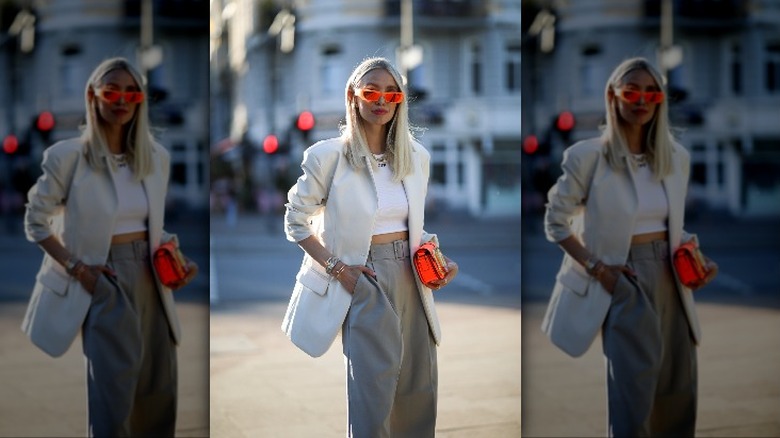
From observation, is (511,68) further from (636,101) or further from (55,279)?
(55,279)

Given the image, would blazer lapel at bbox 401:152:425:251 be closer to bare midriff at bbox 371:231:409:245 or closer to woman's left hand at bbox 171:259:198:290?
bare midriff at bbox 371:231:409:245

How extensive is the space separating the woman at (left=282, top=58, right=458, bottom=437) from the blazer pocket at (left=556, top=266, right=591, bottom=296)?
1.28 ft

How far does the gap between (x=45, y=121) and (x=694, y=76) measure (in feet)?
6.32

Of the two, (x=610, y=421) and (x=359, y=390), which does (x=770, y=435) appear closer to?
(x=610, y=421)

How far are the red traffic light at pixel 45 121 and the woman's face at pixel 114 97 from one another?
0.13 metres

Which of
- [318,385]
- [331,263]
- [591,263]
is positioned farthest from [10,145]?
[318,385]

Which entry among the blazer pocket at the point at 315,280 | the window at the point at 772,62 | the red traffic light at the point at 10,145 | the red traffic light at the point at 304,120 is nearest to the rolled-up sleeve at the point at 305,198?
the blazer pocket at the point at 315,280

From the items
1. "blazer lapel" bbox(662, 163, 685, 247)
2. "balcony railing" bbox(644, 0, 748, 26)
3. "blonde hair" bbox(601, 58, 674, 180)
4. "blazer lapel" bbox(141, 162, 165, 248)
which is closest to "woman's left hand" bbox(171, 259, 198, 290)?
"blazer lapel" bbox(141, 162, 165, 248)

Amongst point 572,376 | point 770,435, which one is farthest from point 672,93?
point 770,435

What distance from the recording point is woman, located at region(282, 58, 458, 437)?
3.22 meters

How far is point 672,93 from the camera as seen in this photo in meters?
Result: 3.44

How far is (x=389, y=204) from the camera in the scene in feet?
10.7

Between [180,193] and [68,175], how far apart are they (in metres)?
0.31

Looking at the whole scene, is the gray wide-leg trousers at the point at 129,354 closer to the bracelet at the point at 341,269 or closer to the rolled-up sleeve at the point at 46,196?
the rolled-up sleeve at the point at 46,196
